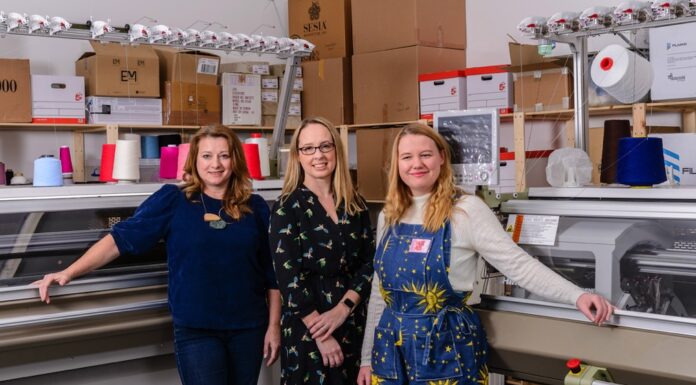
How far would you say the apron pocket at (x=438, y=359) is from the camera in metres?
2.15

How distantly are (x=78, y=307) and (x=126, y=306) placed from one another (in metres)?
0.16

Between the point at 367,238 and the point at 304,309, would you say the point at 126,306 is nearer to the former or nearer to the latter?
the point at 304,309

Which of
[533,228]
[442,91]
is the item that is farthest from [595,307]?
[442,91]

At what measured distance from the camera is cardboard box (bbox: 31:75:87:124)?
4.83 meters

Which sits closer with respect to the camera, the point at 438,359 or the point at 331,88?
the point at 438,359

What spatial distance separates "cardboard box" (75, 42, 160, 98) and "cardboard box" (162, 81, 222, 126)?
0.34ft

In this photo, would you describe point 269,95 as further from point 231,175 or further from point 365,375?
point 365,375

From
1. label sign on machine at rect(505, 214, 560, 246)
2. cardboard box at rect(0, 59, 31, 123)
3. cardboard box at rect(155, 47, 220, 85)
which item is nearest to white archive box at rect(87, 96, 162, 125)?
cardboard box at rect(155, 47, 220, 85)

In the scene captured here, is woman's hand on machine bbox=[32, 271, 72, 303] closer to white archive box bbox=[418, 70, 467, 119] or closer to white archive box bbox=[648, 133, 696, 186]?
white archive box bbox=[648, 133, 696, 186]

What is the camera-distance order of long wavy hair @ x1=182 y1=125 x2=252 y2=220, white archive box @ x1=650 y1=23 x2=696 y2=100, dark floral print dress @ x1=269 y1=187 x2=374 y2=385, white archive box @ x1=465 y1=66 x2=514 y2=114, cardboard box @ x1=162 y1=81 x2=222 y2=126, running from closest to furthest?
1. dark floral print dress @ x1=269 y1=187 x2=374 y2=385
2. long wavy hair @ x1=182 y1=125 x2=252 y2=220
3. white archive box @ x1=650 y1=23 x2=696 y2=100
4. white archive box @ x1=465 y1=66 x2=514 y2=114
5. cardboard box @ x1=162 y1=81 x2=222 y2=126

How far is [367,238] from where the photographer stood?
2604 mm

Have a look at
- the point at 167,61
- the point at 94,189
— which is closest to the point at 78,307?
the point at 94,189

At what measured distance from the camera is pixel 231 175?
268 cm

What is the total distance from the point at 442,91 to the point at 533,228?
2850mm
